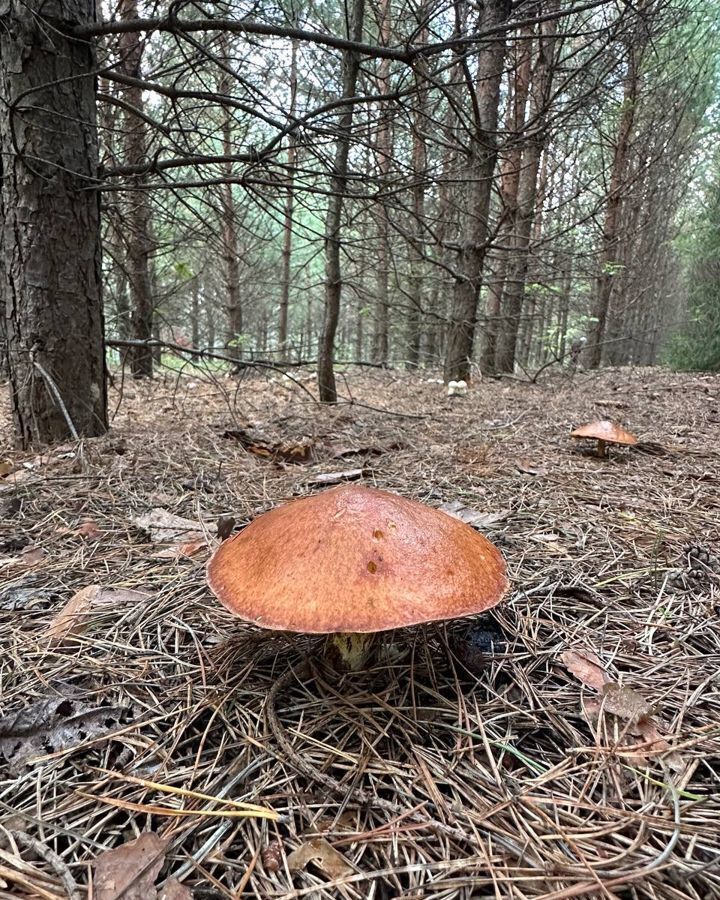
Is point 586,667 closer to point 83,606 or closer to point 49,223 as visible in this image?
point 83,606

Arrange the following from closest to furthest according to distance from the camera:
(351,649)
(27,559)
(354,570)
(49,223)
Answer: (354,570), (351,649), (27,559), (49,223)

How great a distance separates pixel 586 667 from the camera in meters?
1.37

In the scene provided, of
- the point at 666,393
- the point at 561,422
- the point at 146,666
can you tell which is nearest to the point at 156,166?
the point at 146,666

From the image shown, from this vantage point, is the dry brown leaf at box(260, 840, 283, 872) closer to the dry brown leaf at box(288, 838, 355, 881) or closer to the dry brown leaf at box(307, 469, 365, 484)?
the dry brown leaf at box(288, 838, 355, 881)

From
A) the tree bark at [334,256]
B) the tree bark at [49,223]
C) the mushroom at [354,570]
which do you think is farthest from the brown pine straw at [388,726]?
the tree bark at [334,256]

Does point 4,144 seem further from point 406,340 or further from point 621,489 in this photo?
point 406,340

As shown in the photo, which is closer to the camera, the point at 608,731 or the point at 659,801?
the point at 659,801

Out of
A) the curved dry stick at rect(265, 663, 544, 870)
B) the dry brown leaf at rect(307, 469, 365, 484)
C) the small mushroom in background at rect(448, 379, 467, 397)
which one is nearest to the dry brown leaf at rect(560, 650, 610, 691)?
the curved dry stick at rect(265, 663, 544, 870)

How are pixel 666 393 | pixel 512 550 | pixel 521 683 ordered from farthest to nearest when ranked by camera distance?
pixel 666 393 → pixel 512 550 → pixel 521 683

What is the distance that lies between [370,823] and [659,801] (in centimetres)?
56

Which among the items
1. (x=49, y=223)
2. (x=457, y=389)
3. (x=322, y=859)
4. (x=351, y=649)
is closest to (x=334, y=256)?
(x=457, y=389)

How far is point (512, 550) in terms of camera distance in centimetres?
199

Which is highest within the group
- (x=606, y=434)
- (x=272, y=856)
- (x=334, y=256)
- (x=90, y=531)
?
(x=334, y=256)

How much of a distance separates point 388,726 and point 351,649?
0.78 ft
